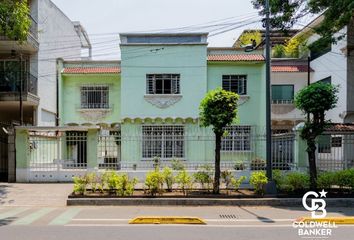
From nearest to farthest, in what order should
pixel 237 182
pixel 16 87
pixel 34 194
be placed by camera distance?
pixel 237 182 → pixel 34 194 → pixel 16 87

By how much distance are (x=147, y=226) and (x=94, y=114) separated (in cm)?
1682

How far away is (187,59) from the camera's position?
78.1ft

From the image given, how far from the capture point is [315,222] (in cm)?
925

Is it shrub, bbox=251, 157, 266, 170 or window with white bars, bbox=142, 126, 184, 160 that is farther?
window with white bars, bbox=142, 126, 184, 160

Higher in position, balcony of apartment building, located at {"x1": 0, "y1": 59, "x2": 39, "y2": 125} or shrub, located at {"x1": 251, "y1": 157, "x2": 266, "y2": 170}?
balcony of apartment building, located at {"x1": 0, "y1": 59, "x2": 39, "y2": 125}

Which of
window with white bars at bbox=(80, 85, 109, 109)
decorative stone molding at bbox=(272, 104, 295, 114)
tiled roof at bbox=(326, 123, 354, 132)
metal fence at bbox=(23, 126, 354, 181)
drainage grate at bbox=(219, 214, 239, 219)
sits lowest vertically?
drainage grate at bbox=(219, 214, 239, 219)

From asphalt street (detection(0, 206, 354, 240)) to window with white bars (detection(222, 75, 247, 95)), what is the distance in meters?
13.3

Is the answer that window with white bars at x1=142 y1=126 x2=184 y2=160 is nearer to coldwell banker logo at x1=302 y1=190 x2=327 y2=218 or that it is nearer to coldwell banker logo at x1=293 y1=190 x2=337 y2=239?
coldwell banker logo at x1=302 y1=190 x2=327 y2=218

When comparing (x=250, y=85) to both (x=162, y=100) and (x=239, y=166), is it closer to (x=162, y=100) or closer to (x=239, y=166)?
(x=162, y=100)

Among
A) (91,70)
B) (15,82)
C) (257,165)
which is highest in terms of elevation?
(91,70)

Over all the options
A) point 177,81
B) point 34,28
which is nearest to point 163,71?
point 177,81

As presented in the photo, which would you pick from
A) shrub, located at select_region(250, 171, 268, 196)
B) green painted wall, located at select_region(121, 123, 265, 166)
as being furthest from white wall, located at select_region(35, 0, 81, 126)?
shrub, located at select_region(250, 171, 268, 196)

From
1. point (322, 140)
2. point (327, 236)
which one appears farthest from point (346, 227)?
point (322, 140)

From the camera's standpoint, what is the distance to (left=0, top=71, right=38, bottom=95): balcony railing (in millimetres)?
20609
